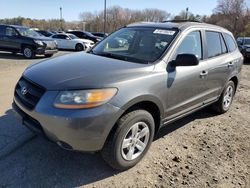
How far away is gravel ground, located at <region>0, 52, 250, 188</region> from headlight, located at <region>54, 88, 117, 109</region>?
0.92 meters

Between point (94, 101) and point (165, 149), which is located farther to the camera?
point (165, 149)

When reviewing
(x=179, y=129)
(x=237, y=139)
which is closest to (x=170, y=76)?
(x=179, y=129)

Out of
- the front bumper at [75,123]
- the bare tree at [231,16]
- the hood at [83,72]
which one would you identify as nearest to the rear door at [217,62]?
the hood at [83,72]

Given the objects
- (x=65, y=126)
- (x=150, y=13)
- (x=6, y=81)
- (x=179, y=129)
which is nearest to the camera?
(x=65, y=126)

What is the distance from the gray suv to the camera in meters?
2.98

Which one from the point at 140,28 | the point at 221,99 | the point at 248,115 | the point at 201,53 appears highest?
the point at 140,28

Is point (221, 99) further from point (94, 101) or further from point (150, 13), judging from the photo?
point (150, 13)

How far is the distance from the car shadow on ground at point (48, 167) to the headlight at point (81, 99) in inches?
35.8

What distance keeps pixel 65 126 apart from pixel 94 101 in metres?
0.39

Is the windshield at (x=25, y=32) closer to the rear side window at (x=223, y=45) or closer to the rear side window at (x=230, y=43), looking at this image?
the rear side window at (x=230, y=43)

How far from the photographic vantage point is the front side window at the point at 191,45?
13.6ft

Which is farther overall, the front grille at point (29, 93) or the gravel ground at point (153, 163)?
the gravel ground at point (153, 163)

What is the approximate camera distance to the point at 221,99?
5605 mm

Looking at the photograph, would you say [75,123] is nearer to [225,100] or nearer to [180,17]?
[225,100]
